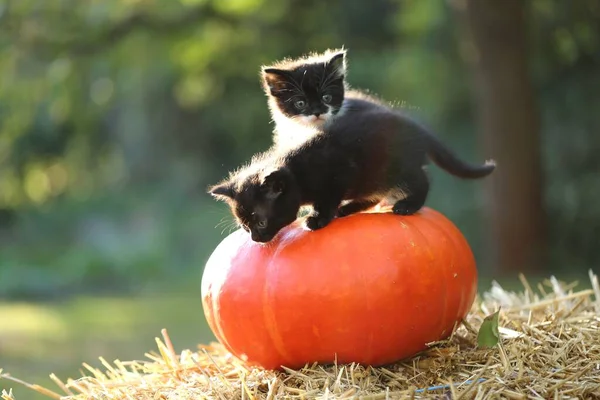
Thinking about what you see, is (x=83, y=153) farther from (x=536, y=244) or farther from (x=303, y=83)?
(x=303, y=83)

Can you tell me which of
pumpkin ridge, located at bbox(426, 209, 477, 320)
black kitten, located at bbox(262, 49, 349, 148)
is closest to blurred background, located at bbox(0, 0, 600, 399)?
black kitten, located at bbox(262, 49, 349, 148)

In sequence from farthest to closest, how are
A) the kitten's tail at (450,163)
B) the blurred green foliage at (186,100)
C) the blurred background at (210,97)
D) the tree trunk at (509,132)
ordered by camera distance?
the blurred green foliage at (186,100)
the tree trunk at (509,132)
the blurred background at (210,97)
the kitten's tail at (450,163)

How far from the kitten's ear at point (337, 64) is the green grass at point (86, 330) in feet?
9.79

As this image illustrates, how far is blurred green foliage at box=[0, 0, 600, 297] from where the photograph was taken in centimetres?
923


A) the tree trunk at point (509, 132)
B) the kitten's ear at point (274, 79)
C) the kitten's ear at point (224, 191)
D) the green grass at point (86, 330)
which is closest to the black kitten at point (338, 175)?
the kitten's ear at point (224, 191)

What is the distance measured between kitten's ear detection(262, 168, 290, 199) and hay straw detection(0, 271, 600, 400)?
2.98ft

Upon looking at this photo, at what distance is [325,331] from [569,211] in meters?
7.83

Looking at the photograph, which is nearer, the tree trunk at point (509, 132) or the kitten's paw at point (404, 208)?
the kitten's paw at point (404, 208)

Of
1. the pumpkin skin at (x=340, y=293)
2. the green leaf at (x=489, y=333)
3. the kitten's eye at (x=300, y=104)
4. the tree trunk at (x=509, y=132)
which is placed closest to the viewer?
the pumpkin skin at (x=340, y=293)

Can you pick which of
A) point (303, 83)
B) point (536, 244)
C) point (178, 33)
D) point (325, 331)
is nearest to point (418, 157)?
point (303, 83)

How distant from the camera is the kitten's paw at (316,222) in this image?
12.5 ft

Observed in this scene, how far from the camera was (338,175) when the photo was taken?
3881mm

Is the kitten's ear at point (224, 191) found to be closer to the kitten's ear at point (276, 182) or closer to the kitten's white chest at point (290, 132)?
the kitten's ear at point (276, 182)

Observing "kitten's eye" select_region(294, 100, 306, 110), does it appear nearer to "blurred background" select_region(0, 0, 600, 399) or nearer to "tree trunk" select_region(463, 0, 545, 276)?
"blurred background" select_region(0, 0, 600, 399)
